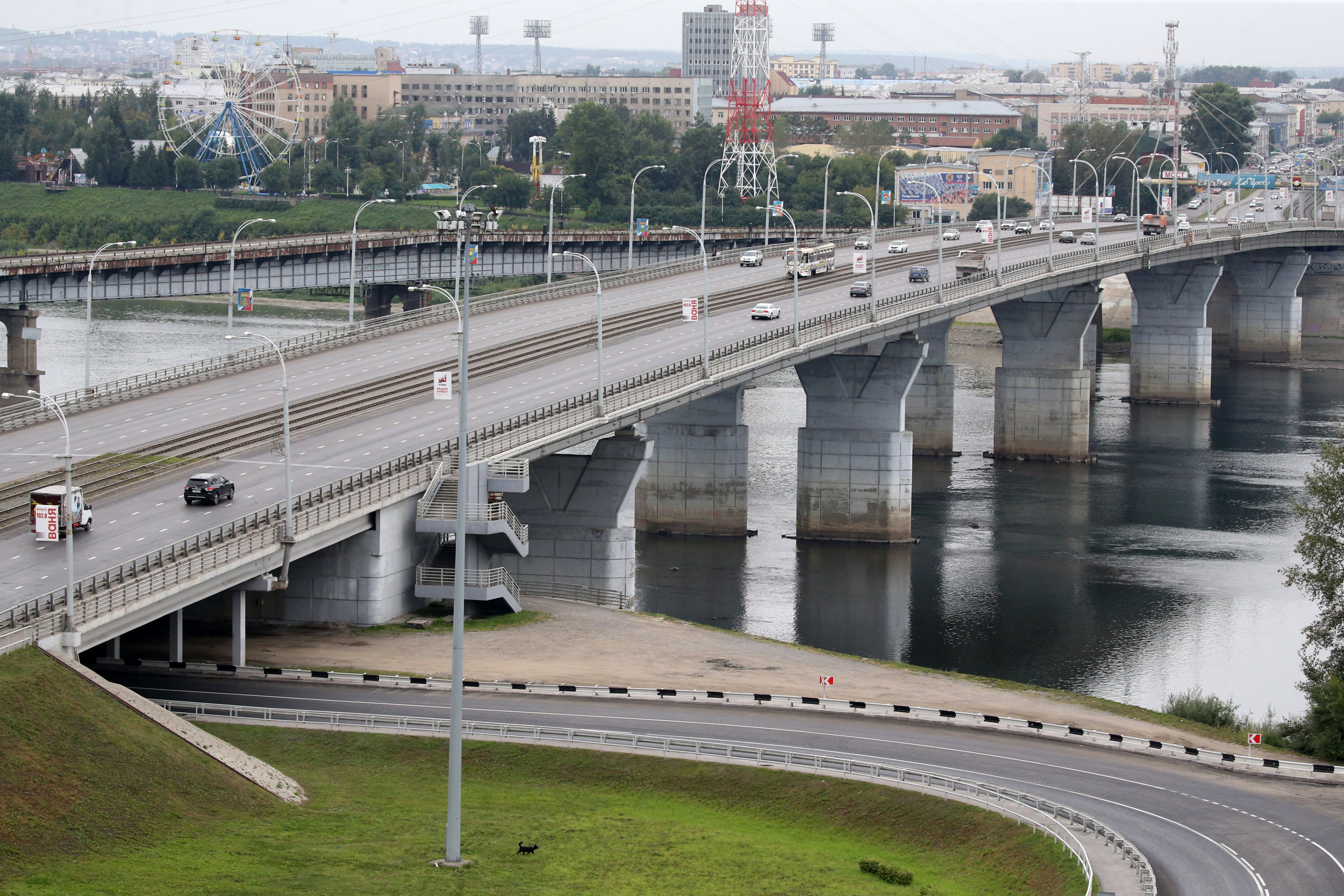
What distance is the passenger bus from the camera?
122062 millimetres

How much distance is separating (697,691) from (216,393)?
3471 cm

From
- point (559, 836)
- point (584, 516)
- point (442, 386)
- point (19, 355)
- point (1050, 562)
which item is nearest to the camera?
point (559, 836)

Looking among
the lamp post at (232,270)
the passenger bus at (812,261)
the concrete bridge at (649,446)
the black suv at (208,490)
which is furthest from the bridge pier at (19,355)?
the passenger bus at (812,261)

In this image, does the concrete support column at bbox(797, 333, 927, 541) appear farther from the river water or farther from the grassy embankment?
the grassy embankment

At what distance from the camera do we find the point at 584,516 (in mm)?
83688

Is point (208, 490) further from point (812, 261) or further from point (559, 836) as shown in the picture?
point (812, 261)

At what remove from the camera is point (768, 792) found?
157 feet

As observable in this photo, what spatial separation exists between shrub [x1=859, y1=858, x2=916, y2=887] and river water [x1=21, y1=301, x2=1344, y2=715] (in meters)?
31.9

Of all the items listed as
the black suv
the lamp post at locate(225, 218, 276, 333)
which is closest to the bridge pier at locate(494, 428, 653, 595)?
the lamp post at locate(225, 218, 276, 333)

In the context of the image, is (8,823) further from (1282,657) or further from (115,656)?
(1282,657)

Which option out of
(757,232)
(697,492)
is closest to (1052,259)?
(697,492)

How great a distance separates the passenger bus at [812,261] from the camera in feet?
400

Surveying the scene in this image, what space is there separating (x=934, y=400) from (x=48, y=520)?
276 feet

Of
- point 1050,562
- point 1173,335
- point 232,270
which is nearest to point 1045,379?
point 1173,335
